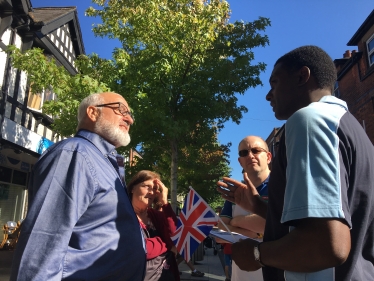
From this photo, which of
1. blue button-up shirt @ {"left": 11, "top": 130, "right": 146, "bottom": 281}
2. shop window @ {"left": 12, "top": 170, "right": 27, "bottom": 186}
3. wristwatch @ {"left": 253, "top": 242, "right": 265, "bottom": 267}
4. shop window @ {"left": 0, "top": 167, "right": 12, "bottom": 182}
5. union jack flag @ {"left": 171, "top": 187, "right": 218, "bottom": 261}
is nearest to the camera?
wristwatch @ {"left": 253, "top": 242, "right": 265, "bottom": 267}

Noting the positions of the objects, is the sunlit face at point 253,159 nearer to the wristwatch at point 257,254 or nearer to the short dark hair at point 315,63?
the short dark hair at point 315,63

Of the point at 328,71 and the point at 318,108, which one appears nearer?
the point at 318,108

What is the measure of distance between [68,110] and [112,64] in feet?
6.68

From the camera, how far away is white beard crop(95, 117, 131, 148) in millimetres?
2244

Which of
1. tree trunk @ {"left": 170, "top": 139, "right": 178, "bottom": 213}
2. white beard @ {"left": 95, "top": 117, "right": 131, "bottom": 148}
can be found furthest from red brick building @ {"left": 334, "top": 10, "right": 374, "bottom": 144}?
white beard @ {"left": 95, "top": 117, "right": 131, "bottom": 148}

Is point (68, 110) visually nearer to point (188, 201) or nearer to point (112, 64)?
point (112, 64)

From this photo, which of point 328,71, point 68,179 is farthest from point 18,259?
point 328,71

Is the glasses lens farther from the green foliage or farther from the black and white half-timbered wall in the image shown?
the black and white half-timbered wall

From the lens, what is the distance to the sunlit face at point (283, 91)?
1.40 meters

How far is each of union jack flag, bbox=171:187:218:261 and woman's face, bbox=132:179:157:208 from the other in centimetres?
73

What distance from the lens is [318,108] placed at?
3.80 ft

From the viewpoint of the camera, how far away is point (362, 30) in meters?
15.4

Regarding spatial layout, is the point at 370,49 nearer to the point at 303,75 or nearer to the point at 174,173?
the point at 174,173

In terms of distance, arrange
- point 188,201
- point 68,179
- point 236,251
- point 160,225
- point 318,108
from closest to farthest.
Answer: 1. point 318,108
2. point 236,251
3. point 68,179
4. point 188,201
5. point 160,225
